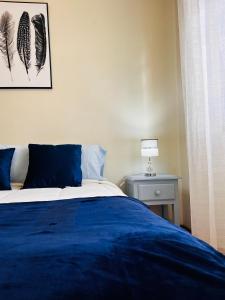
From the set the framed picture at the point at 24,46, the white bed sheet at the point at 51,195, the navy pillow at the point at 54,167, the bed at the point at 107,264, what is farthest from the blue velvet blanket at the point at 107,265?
the framed picture at the point at 24,46

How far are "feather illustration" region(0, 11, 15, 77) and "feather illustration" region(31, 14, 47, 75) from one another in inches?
9.3

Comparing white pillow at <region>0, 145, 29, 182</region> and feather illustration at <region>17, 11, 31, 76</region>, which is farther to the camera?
feather illustration at <region>17, 11, 31, 76</region>

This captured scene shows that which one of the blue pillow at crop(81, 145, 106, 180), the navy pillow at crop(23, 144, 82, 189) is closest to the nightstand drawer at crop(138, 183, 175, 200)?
the blue pillow at crop(81, 145, 106, 180)

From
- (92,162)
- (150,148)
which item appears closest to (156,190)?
(150,148)

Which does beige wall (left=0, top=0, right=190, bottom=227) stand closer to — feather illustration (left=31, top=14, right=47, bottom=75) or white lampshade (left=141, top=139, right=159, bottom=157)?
feather illustration (left=31, top=14, right=47, bottom=75)

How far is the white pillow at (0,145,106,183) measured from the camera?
251cm

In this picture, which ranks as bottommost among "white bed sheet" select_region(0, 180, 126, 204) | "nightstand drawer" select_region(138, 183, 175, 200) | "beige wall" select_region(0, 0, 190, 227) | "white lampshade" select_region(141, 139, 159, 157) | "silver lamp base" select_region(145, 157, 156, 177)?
"nightstand drawer" select_region(138, 183, 175, 200)

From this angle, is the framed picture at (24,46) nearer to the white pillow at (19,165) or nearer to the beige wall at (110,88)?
the beige wall at (110,88)

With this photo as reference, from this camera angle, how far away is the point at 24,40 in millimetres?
2832

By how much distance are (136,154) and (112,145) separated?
10.5 inches

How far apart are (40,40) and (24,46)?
0.55 feet

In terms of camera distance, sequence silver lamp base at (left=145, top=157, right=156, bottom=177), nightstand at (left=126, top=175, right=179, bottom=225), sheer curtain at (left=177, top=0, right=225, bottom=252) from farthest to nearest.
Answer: silver lamp base at (left=145, top=157, right=156, bottom=177)
nightstand at (left=126, top=175, right=179, bottom=225)
sheer curtain at (left=177, top=0, right=225, bottom=252)

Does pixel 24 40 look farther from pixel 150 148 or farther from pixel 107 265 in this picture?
pixel 107 265

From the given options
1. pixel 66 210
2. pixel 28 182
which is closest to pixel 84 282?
pixel 66 210
